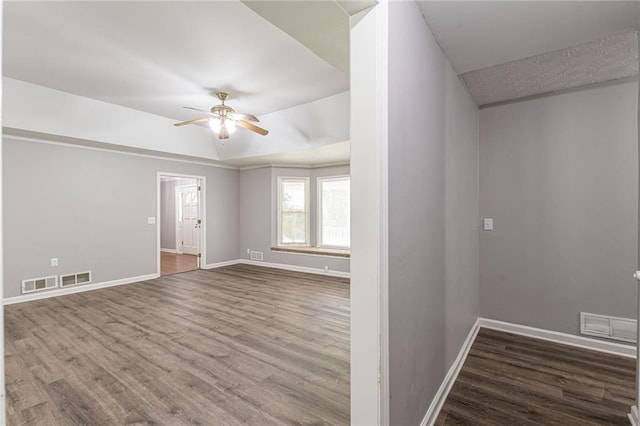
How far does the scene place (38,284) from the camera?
452 centimetres

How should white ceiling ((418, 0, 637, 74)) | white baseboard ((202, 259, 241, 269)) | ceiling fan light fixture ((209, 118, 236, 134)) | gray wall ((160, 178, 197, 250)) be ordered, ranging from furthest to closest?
gray wall ((160, 178, 197, 250)) < white baseboard ((202, 259, 241, 269)) < ceiling fan light fixture ((209, 118, 236, 134)) < white ceiling ((418, 0, 637, 74))

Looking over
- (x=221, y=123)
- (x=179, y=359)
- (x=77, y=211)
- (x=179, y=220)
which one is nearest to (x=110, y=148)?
(x=77, y=211)

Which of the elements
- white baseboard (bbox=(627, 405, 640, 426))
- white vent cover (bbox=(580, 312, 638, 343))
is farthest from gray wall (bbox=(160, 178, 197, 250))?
white baseboard (bbox=(627, 405, 640, 426))

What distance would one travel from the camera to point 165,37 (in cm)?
291

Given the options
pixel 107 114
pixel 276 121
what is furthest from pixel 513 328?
pixel 107 114

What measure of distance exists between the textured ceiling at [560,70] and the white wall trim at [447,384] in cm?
233

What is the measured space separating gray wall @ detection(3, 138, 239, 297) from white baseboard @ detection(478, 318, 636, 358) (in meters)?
5.53

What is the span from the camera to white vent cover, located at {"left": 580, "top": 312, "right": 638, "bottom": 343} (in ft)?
8.96

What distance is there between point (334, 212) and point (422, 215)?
476 centimetres

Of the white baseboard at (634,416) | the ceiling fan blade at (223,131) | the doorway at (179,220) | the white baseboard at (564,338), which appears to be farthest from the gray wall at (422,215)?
the doorway at (179,220)

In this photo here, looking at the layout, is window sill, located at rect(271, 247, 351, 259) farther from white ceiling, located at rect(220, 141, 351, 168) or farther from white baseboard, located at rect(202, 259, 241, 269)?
white ceiling, located at rect(220, 141, 351, 168)

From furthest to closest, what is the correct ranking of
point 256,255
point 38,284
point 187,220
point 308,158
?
1. point 187,220
2. point 256,255
3. point 308,158
4. point 38,284

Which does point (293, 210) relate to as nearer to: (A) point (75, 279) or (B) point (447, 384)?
(A) point (75, 279)

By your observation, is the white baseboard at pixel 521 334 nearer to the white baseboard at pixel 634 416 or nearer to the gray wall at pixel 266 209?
the white baseboard at pixel 634 416
